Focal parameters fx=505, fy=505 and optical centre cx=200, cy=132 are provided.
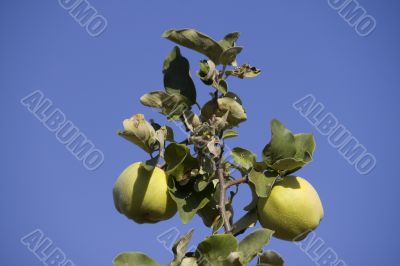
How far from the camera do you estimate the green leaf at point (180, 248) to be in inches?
70.2

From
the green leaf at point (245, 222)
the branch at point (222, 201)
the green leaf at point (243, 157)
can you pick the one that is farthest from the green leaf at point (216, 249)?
the green leaf at point (243, 157)

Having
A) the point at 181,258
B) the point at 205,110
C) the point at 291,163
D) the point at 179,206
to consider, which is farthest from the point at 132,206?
the point at 291,163

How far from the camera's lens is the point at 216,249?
1.75 meters

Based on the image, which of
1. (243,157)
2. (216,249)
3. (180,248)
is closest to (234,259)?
(216,249)

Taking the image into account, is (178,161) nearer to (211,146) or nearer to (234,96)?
(211,146)

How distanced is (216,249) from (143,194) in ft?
1.24

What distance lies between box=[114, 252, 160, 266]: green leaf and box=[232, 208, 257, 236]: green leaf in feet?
1.25

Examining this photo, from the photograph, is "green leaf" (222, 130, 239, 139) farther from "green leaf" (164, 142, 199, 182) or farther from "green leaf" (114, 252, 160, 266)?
"green leaf" (114, 252, 160, 266)

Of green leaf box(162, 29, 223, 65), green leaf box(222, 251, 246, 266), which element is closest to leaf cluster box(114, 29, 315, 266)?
green leaf box(162, 29, 223, 65)

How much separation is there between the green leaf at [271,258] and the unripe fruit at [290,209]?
24cm

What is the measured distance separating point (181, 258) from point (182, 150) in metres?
0.41

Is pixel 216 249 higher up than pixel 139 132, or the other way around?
pixel 139 132

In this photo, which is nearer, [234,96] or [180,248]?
[180,248]

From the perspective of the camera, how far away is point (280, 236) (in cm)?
204
